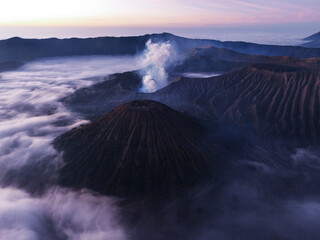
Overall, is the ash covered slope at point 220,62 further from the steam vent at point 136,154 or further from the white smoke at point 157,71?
the steam vent at point 136,154

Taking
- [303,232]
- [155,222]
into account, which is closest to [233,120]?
[303,232]

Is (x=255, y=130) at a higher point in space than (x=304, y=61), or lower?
lower

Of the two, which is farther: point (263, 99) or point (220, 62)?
point (220, 62)

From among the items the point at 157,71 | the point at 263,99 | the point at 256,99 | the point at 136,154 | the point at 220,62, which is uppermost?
the point at 220,62

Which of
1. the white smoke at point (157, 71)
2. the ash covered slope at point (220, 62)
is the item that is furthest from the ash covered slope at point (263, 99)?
the ash covered slope at point (220, 62)

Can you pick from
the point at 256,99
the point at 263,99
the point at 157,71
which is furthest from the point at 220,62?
the point at 263,99

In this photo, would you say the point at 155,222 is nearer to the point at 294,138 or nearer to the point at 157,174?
the point at 157,174

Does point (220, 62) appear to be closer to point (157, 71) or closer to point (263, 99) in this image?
point (157, 71)

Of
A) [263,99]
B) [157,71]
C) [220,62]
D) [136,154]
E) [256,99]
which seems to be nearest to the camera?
[136,154]

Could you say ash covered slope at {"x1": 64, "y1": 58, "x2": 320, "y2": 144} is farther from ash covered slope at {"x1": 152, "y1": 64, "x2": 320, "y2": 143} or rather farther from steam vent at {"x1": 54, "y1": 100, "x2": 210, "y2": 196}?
steam vent at {"x1": 54, "y1": 100, "x2": 210, "y2": 196}
